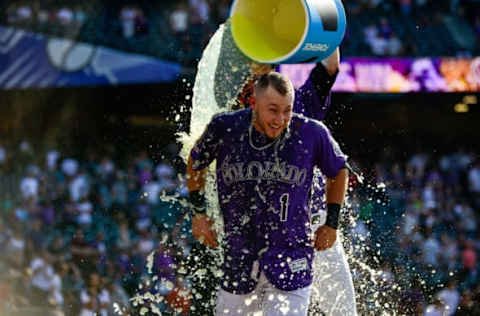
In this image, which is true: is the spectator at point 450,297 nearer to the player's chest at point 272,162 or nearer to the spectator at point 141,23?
the player's chest at point 272,162

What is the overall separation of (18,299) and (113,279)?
1.61m

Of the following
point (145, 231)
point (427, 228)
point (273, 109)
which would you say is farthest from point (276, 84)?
point (427, 228)

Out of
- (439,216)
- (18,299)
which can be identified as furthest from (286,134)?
(439,216)

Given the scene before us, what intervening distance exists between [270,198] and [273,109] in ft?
1.52

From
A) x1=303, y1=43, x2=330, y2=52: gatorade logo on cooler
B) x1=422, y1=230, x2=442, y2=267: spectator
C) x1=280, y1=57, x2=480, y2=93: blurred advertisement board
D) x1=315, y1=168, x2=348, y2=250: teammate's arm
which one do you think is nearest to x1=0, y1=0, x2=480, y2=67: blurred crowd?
x1=280, y1=57, x2=480, y2=93: blurred advertisement board

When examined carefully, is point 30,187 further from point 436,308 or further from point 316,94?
point 316,94

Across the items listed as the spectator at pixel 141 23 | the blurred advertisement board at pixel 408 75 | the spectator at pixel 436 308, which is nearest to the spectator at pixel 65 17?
the spectator at pixel 141 23

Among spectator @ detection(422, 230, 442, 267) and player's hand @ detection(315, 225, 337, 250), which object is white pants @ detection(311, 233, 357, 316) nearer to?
player's hand @ detection(315, 225, 337, 250)

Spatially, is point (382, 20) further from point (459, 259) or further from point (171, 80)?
point (459, 259)

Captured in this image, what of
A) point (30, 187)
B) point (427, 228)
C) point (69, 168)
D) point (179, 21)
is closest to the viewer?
point (427, 228)

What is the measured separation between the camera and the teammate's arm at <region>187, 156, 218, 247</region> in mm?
4453

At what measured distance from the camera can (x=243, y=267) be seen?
4.30 m

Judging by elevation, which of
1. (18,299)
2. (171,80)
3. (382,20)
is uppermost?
(382,20)

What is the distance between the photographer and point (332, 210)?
4.41m
